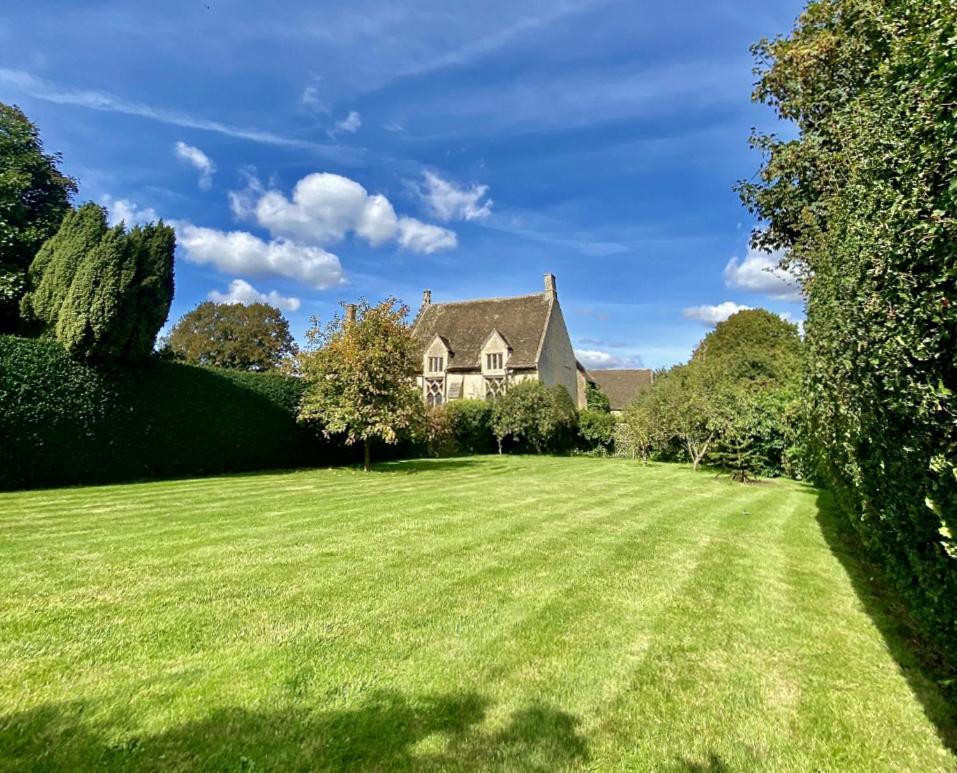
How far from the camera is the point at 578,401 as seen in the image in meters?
43.4

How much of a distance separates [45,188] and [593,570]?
23.5 m

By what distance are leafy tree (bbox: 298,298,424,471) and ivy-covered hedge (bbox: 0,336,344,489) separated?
6.02 feet

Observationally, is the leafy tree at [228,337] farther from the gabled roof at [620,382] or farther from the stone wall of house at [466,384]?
the gabled roof at [620,382]

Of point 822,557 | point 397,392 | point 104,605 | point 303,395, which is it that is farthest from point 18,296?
point 822,557

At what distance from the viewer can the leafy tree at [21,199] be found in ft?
49.6

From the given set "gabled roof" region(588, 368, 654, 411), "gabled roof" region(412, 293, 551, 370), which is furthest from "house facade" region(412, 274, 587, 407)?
"gabled roof" region(588, 368, 654, 411)

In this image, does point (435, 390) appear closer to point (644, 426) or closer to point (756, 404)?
point (644, 426)

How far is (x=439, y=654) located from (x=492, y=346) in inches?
1353

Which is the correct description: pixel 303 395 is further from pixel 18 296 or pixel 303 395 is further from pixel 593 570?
pixel 593 570

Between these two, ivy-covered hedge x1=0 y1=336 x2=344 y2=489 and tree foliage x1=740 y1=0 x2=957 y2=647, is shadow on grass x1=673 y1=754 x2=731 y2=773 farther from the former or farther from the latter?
ivy-covered hedge x1=0 y1=336 x2=344 y2=489

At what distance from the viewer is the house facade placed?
3675cm

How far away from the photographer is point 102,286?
12820mm

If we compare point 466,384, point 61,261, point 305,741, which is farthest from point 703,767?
point 466,384

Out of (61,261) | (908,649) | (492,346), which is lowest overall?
(908,649)
